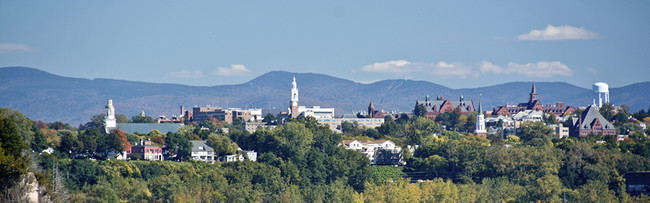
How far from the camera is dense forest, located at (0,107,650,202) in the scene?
275ft

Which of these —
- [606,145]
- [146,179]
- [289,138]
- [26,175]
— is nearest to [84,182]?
[146,179]

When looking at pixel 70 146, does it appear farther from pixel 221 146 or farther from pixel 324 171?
pixel 324 171

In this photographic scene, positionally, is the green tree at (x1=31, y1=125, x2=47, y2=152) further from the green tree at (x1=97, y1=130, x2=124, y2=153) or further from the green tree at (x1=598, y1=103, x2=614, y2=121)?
the green tree at (x1=598, y1=103, x2=614, y2=121)

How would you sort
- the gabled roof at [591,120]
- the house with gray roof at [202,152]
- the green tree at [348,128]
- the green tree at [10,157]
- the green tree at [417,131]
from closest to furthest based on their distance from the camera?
1. the green tree at [10,157]
2. the house with gray roof at [202,152]
3. the green tree at [417,131]
4. the gabled roof at [591,120]
5. the green tree at [348,128]

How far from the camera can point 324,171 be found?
101 m

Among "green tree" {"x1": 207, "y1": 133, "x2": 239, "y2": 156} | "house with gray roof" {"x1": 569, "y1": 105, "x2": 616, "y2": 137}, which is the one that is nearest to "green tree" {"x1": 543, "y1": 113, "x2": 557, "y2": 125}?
"house with gray roof" {"x1": 569, "y1": 105, "x2": 616, "y2": 137}

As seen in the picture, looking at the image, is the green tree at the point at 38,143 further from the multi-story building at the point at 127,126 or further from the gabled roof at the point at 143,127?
the gabled roof at the point at 143,127

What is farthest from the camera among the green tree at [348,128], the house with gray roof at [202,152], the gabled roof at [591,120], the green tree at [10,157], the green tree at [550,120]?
the green tree at [550,120]

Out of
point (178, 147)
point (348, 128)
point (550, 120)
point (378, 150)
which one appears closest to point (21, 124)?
point (178, 147)

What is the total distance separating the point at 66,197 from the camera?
2347 inches

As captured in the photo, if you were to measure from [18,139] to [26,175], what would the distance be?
7352 millimetres

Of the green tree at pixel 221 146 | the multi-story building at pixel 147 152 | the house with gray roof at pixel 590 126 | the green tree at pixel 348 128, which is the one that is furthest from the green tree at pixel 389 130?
the multi-story building at pixel 147 152

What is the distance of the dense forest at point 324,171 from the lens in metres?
83.8

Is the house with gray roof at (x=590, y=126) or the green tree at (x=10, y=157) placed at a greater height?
the house with gray roof at (x=590, y=126)
